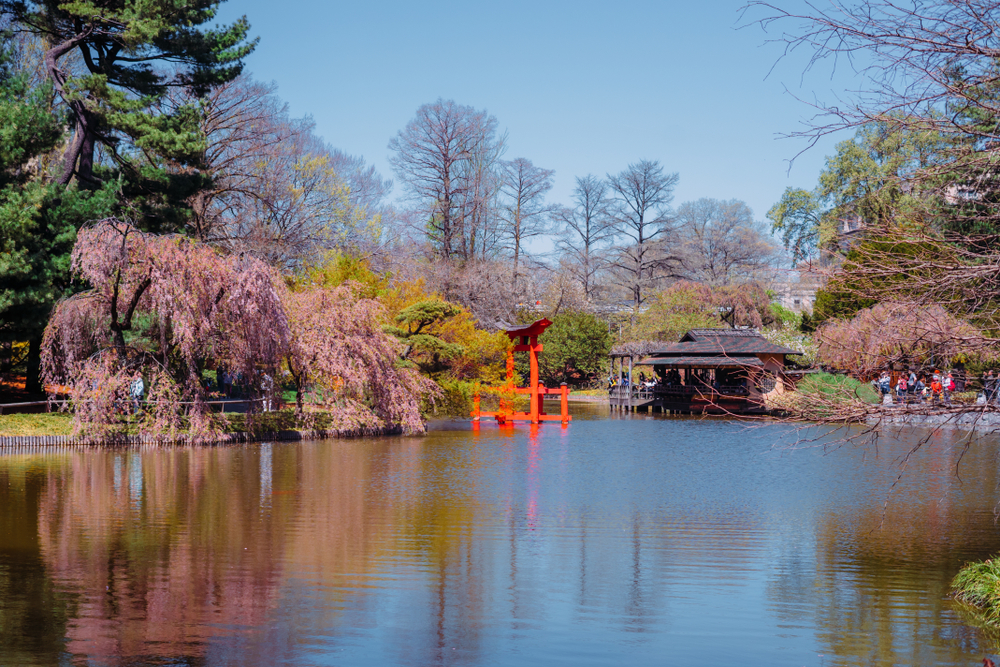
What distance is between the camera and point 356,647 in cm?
644

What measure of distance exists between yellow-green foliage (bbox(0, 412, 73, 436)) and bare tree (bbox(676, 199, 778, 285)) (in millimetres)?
42973

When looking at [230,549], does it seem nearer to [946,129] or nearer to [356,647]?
[356,647]

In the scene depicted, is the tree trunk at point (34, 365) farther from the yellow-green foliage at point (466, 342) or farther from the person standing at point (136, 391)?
the yellow-green foliage at point (466, 342)

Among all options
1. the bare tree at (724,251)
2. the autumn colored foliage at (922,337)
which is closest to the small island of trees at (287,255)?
the autumn colored foliage at (922,337)

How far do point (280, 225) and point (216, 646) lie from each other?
32356mm

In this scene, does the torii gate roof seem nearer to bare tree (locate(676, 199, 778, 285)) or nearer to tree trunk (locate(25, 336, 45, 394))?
tree trunk (locate(25, 336, 45, 394))

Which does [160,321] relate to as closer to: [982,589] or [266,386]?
[266,386]

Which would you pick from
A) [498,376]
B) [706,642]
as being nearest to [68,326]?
[498,376]

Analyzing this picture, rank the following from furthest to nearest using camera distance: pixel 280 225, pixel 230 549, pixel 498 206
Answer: pixel 498 206
pixel 280 225
pixel 230 549

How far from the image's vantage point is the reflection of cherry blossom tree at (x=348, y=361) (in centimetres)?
2280

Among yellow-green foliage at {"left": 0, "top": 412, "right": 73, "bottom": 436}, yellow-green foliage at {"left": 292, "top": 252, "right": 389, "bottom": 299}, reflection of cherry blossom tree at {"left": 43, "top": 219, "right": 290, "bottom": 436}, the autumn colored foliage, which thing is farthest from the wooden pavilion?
the autumn colored foliage

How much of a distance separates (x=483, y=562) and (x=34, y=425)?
14.8 metres

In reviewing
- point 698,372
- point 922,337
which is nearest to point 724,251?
point 698,372

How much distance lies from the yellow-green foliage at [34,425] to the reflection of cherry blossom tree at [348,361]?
557 cm
